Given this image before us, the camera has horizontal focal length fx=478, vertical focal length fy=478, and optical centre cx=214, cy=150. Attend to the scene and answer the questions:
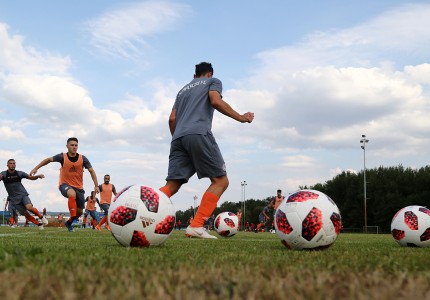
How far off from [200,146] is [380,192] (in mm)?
65006

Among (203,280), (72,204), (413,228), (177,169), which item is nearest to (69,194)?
(72,204)

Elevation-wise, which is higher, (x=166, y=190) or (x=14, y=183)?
(x=14, y=183)

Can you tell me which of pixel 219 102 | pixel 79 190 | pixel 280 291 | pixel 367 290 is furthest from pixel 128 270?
pixel 79 190

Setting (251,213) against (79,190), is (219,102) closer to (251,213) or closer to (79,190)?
(79,190)

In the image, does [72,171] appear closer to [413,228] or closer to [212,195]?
[212,195]

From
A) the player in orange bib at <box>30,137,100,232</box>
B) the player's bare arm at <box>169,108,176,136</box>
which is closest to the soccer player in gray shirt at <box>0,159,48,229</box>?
Answer: the player in orange bib at <box>30,137,100,232</box>

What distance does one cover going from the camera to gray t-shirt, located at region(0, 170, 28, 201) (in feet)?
52.8

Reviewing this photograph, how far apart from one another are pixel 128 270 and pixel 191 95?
5.21 meters

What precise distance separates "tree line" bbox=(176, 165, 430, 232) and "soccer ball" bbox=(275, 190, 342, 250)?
6131 cm

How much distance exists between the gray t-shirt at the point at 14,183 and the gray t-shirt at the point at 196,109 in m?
10.1

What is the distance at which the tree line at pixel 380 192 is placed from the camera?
6431 cm

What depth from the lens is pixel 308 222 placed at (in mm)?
5316

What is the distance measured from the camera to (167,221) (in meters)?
5.54

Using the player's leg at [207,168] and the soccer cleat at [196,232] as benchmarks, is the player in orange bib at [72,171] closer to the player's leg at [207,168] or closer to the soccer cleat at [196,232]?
the soccer cleat at [196,232]
